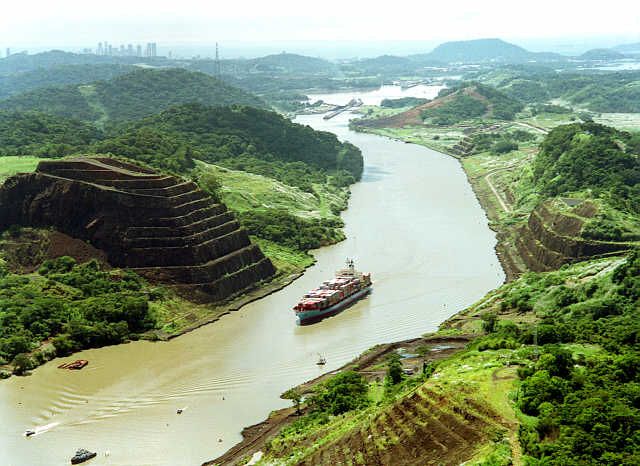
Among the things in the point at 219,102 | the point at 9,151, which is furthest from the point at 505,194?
the point at 219,102

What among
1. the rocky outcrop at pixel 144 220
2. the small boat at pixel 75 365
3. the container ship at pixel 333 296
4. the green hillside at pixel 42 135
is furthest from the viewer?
the green hillside at pixel 42 135

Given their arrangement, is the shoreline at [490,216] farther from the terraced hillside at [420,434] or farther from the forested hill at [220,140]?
the terraced hillside at [420,434]

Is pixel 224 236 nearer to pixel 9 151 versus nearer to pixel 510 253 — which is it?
pixel 510 253

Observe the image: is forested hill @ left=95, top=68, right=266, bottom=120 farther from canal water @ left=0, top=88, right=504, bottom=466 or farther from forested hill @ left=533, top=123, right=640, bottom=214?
canal water @ left=0, top=88, right=504, bottom=466

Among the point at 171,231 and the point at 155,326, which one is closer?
the point at 155,326

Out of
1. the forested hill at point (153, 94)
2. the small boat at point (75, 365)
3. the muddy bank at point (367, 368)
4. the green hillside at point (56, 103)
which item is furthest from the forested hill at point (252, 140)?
the small boat at point (75, 365)

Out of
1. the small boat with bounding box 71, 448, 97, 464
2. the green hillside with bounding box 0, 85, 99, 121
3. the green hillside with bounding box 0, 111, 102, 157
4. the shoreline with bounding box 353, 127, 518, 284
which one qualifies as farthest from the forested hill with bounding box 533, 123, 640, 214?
the green hillside with bounding box 0, 85, 99, 121
